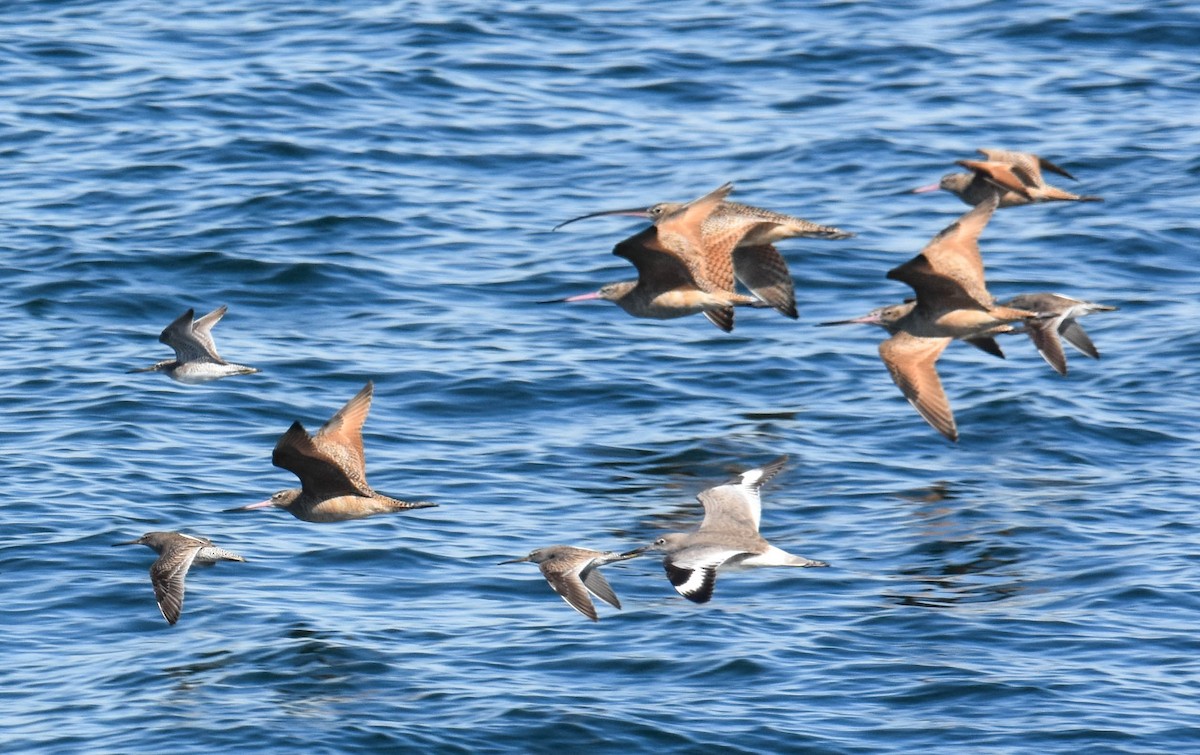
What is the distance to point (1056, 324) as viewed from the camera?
47.6ft

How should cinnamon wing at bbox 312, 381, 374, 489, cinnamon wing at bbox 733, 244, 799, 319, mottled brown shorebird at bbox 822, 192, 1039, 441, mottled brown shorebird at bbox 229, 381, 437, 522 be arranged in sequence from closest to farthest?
mottled brown shorebird at bbox 229, 381, 437, 522 < cinnamon wing at bbox 312, 381, 374, 489 < mottled brown shorebird at bbox 822, 192, 1039, 441 < cinnamon wing at bbox 733, 244, 799, 319

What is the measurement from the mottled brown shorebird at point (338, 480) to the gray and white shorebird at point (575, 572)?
935mm

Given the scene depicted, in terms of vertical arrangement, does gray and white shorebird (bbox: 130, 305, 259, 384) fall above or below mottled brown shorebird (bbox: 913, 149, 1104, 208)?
below

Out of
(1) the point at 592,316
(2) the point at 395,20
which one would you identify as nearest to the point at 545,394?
(1) the point at 592,316

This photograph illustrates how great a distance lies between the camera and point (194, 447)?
13.9 meters

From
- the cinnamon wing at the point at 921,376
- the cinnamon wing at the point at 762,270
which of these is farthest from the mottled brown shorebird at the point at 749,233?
the cinnamon wing at the point at 921,376

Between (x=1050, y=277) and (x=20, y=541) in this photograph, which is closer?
(x=20, y=541)

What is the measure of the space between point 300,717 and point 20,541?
312cm

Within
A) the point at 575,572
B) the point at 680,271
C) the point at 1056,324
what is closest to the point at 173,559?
the point at 575,572

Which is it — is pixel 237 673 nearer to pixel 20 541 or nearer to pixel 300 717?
pixel 300 717

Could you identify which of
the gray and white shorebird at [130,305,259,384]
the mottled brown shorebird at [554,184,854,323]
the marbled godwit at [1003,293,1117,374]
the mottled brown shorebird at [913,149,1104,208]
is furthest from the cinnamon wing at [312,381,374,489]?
the mottled brown shorebird at [913,149,1104,208]

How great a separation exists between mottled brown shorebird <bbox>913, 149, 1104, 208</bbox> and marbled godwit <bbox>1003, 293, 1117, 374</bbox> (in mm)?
1096

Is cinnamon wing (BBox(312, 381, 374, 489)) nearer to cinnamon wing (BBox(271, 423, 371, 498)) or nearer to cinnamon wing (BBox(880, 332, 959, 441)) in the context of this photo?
cinnamon wing (BBox(271, 423, 371, 498))

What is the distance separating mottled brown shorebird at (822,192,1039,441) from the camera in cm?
1284
